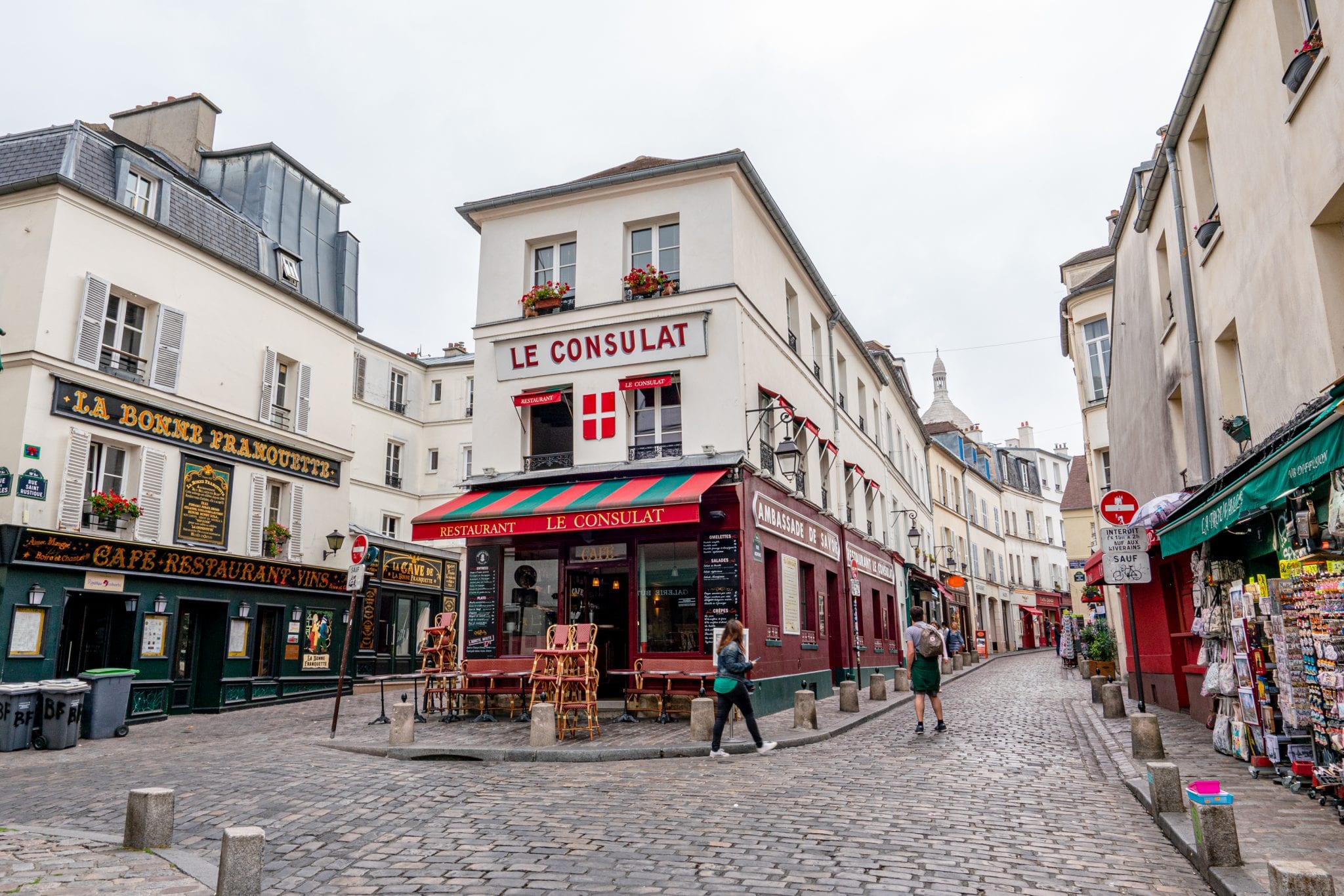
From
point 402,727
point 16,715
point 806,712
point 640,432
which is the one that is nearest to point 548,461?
point 640,432

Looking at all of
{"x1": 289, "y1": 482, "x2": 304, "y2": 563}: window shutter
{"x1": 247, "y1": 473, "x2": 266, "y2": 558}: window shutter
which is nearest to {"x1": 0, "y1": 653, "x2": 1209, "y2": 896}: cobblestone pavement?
{"x1": 247, "y1": 473, "x2": 266, "y2": 558}: window shutter

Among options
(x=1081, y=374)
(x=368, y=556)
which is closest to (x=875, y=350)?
(x=1081, y=374)

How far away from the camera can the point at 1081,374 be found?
25234 mm

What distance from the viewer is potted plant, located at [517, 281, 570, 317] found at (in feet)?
50.6

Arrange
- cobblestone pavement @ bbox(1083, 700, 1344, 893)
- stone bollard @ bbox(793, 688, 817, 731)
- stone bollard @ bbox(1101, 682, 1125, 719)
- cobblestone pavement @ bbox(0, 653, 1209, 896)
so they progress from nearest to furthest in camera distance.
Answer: cobblestone pavement @ bbox(1083, 700, 1344, 893), cobblestone pavement @ bbox(0, 653, 1209, 896), stone bollard @ bbox(793, 688, 817, 731), stone bollard @ bbox(1101, 682, 1125, 719)

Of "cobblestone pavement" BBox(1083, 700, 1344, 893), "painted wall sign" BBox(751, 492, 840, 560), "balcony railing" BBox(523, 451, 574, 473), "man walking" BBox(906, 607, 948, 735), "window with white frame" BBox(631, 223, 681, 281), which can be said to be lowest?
"cobblestone pavement" BBox(1083, 700, 1344, 893)

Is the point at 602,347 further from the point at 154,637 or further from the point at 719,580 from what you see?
the point at 154,637

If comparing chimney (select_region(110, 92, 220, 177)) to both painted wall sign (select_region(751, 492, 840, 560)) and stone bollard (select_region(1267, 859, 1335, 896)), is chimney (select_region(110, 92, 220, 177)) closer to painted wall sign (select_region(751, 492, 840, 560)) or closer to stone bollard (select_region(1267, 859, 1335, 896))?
painted wall sign (select_region(751, 492, 840, 560))

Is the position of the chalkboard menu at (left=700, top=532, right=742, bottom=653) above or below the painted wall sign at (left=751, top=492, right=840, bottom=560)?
below

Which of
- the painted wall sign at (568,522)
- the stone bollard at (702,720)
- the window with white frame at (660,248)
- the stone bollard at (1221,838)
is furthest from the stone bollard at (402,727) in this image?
the stone bollard at (1221,838)

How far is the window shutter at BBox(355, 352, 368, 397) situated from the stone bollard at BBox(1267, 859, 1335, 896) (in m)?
25.5

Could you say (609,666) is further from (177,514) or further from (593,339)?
(177,514)

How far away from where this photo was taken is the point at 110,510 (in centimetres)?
1495

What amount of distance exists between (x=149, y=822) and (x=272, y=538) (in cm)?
1381
